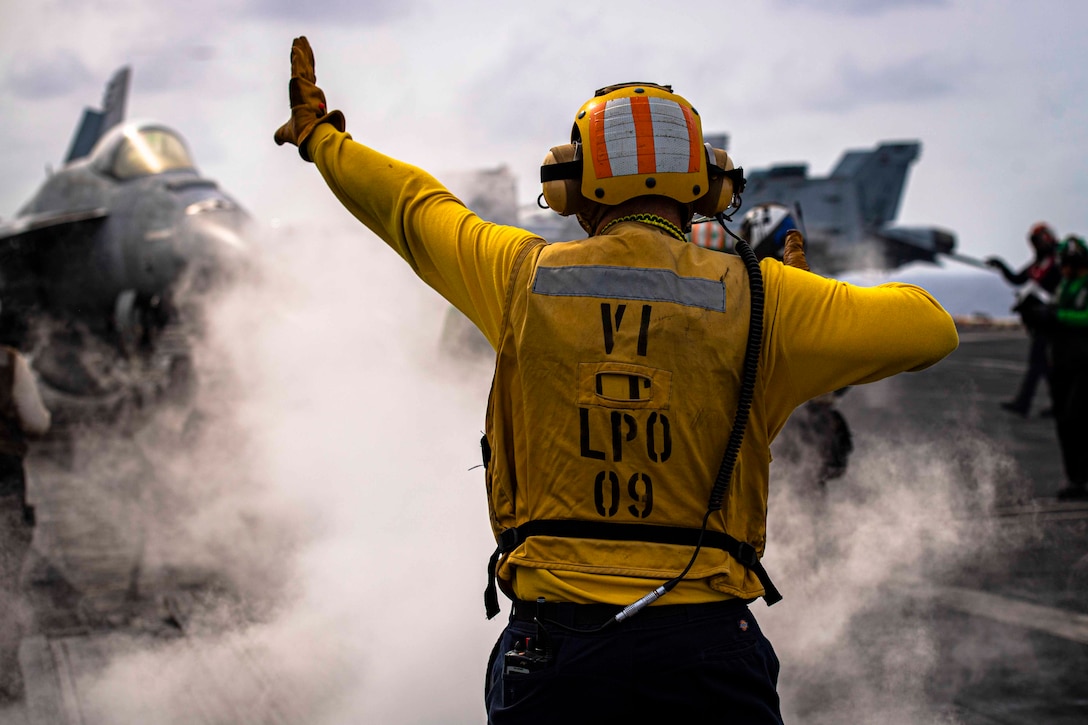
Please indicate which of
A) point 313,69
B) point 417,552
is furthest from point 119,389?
point 313,69

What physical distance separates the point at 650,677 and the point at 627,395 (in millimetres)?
479

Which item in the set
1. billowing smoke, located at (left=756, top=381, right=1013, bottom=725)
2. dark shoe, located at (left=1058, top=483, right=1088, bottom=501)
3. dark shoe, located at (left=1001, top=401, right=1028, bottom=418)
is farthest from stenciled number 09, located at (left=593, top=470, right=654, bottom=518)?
dark shoe, located at (left=1001, top=401, right=1028, bottom=418)

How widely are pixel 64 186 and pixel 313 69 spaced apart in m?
12.2

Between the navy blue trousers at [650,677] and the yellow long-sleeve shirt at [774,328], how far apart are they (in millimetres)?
56

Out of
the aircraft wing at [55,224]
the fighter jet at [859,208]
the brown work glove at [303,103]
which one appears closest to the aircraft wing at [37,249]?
the aircraft wing at [55,224]

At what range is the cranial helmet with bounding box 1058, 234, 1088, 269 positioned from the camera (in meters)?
8.05

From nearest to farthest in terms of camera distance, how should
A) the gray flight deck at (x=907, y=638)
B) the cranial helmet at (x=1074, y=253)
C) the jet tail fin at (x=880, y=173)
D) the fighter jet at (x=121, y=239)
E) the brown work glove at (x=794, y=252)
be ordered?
the brown work glove at (x=794, y=252), the gray flight deck at (x=907, y=638), the cranial helmet at (x=1074, y=253), the fighter jet at (x=121, y=239), the jet tail fin at (x=880, y=173)

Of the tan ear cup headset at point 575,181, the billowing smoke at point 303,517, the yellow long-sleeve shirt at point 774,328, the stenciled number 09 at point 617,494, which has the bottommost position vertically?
the billowing smoke at point 303,517

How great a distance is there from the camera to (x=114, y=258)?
39.5 feet

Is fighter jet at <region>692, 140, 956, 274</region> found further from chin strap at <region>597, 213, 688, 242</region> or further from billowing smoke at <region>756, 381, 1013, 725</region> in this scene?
chin strap at <region>597, 213, 688, 242</region>

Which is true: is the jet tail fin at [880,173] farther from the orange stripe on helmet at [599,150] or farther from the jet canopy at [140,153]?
the orange stripe on helmet at [599,150]

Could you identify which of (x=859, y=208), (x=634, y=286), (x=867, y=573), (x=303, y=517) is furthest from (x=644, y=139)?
(x=859, y=208)

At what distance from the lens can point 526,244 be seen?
2.03 metres

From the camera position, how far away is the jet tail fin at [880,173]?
2848 centimetres
